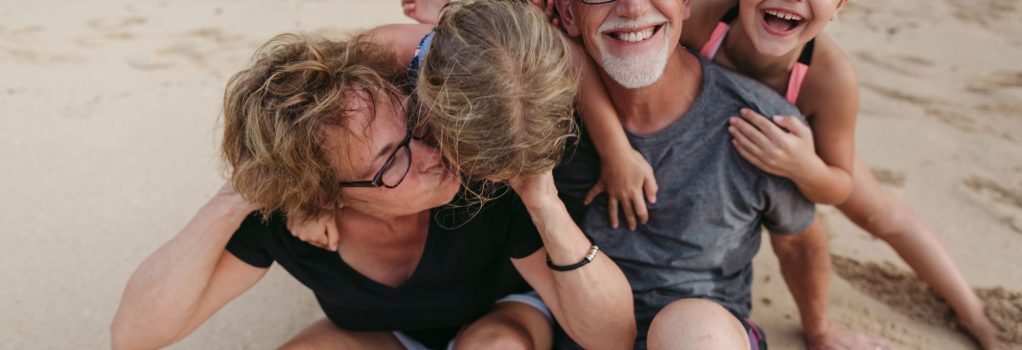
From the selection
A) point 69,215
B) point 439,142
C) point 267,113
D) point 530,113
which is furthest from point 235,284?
point 69,215

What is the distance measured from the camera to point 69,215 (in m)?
3.32

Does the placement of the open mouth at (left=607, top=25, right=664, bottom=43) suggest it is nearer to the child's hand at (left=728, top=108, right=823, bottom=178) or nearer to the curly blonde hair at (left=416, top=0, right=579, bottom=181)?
the child's hand at (left=728, top=108, right=823, bottom=178)

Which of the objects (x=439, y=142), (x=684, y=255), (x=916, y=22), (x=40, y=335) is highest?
(x=439, y=142)

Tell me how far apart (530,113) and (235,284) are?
996mm

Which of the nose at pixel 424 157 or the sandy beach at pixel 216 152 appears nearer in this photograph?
the nose at pixel 424 157

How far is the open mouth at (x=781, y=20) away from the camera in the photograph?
2.28 metres

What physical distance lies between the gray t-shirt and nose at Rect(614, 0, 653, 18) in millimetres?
286

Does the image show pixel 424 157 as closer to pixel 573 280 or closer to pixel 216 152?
pixel 573 280

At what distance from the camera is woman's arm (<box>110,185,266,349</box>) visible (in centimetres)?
203

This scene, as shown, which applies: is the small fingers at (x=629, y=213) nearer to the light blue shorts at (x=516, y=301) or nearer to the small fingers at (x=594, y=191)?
the small fingers at (x=594, y=191)

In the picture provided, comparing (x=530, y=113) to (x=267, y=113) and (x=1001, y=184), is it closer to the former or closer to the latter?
(x=267, y=113)

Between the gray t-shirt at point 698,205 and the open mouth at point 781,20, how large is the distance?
17 cm

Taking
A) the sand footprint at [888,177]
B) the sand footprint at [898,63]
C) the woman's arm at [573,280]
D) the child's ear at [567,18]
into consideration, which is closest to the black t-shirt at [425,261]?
the woman's arm at [573,280]

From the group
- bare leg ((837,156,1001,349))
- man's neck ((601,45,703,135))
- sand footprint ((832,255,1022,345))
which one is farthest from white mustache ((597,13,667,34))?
sand footprint ((832,255,1022,345))
